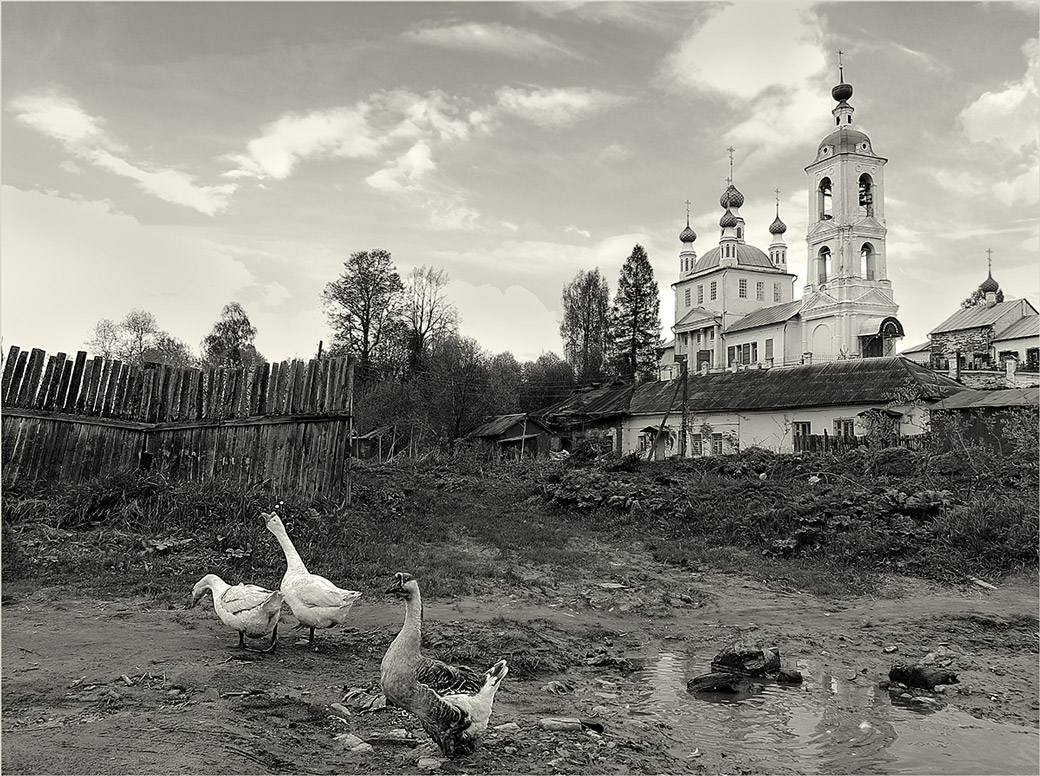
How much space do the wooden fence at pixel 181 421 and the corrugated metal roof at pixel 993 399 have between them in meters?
20.1

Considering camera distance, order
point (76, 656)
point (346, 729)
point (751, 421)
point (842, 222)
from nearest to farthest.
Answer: point (346, 729)
point (76, 656)
point (751, 421)
point (842, 222)

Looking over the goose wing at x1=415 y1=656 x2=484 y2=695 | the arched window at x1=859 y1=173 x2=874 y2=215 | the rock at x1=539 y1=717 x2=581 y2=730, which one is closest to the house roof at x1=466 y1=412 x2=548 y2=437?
the rock at x1=539 y1=717 x2=581 y2=730

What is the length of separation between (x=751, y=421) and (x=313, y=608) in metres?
28.1

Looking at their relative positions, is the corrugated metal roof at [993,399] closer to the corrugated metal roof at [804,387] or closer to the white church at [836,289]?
the corrugated metal roof at [804,387]

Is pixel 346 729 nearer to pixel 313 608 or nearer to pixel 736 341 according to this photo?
pixel 313 608

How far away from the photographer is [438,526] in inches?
493

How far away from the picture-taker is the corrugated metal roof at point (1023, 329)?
1827 inches

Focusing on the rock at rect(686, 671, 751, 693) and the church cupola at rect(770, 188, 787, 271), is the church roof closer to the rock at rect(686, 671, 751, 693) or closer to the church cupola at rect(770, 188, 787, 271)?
the church cupola at rect(770, 188, 787, 271)

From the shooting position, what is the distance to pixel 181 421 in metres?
12.4

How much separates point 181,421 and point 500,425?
2089 centimetres

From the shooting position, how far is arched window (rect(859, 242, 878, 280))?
47681 mm

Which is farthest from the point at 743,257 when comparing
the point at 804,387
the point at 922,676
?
the point at 922,676

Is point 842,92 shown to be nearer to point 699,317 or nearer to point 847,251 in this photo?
point 847,251

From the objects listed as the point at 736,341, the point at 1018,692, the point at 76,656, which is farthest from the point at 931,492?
the point at 736,341
